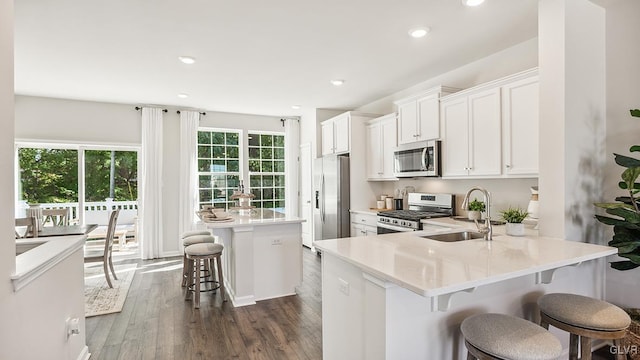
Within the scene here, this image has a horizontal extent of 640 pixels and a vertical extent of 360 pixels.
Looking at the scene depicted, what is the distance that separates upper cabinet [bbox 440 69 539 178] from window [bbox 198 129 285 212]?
3915 mm

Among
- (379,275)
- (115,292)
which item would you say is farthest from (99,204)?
(379,275)

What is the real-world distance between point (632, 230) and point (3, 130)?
353 centimetres

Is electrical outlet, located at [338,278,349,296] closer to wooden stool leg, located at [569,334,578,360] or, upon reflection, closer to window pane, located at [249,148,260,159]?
wooden stool leg, located at [569,334,578,360]

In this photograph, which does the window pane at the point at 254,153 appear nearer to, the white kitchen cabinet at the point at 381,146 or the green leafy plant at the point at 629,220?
the white kitchen cabinet at the point at 381,146

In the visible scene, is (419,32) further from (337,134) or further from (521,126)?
(337,134)

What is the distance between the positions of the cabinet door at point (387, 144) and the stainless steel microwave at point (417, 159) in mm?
162

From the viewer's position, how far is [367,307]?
5.27 feet

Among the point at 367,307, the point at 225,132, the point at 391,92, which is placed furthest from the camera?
the point at 225,132

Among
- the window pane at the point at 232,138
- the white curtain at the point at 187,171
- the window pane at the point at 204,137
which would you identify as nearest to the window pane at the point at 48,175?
the white curtain at the point at 187,171

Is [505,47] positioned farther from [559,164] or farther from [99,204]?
[99,204]

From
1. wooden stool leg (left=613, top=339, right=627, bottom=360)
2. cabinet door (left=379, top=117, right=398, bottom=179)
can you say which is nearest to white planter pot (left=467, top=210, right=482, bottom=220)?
wooden stool leg (left=613, top=339, right=627, bottom=360)

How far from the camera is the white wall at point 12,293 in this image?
1350mm

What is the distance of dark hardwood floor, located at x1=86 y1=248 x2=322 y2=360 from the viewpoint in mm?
2486

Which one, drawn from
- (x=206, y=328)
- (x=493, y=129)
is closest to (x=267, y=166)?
(x=206, y=328)
